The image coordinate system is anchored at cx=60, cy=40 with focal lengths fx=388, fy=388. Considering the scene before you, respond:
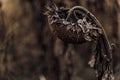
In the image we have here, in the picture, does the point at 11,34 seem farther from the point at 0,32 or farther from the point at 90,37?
the point at 90,37

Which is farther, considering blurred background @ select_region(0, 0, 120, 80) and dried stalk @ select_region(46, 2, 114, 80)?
blurred background @ select_region(0, 0, 120, 80)

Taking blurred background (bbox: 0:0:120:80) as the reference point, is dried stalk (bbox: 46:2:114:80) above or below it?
above

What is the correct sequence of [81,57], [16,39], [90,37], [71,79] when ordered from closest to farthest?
[90,37]
[71,79]
[81,57]
[16,39]

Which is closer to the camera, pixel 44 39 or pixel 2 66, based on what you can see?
pixel 2 66

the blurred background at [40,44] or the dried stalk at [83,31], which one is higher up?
the dried stalk at [83,31]

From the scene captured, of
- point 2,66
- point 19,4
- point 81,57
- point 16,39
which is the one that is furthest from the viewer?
point 19,4

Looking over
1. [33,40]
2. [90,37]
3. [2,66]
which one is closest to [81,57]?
[33,40]

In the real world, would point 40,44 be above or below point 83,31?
below

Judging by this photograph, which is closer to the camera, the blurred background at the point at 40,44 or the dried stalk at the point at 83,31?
the dried stalk at the point at 83,31
